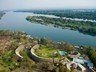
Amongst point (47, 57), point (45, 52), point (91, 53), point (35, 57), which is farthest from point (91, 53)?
point (35, 57)

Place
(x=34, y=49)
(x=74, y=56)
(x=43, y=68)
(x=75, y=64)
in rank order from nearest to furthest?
1. (x=43, y=68)
2. (x=75, y=64)
3. (x=74, y=56)
4. (x=34, y=49)

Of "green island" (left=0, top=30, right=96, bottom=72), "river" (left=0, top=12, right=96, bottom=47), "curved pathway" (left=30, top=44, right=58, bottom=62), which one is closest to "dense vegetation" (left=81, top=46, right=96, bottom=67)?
"green island" (left=0, top=30, right=96, bottom=72)

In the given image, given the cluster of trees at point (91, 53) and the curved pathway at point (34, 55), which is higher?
the cluster of trees at point (91, 53)

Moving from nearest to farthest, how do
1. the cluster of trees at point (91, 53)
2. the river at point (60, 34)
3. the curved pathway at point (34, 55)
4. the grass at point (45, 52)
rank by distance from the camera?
1. the cluster of trees at point (91, 53)
2. the curved pathway at point (34, 55)
3. the grass at point (45, 52)
4. the river at point (60, 34)

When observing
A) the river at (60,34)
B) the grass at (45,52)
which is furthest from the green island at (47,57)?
the river at (60,34)

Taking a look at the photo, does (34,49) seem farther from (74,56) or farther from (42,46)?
(74,56)

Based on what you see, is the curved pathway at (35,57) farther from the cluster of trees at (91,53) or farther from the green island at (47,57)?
the cluster of trees at (91,53)

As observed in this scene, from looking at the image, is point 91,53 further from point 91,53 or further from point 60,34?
point 60,34

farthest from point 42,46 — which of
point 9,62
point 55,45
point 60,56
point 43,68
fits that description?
point 43,68

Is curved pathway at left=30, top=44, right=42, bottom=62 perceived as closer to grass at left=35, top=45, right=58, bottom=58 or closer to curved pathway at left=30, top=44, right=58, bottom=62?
curved pathway at left=30, top=44, right=58, bottom=62
